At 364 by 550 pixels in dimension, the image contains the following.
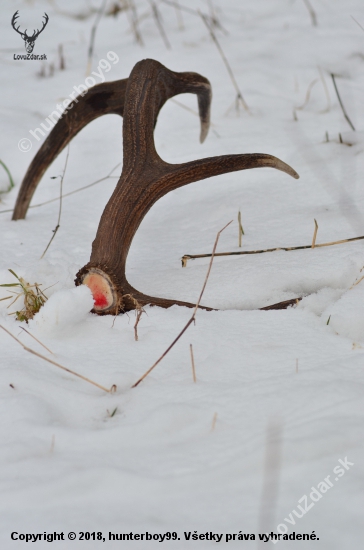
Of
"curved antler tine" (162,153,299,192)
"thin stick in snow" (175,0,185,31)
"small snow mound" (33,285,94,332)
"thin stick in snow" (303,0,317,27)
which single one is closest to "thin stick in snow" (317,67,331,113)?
"thin stick in snow" (303,0,317,27)

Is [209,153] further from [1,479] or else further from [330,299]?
[1,479]

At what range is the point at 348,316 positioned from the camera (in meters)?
1.27

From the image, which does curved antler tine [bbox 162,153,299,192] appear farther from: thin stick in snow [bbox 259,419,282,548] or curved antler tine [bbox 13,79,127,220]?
thin stick in snow [bbox 259,419,282,548]

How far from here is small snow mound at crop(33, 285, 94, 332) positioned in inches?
50.3

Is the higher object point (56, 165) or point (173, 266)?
point (56, 165)

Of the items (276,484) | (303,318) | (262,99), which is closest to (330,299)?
(303,318)

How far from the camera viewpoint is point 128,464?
88 cm

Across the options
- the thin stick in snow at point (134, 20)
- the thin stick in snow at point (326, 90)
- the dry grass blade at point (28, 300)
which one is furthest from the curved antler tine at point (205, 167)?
the thin stick in snow at point (134, 20)

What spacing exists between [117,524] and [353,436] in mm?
401

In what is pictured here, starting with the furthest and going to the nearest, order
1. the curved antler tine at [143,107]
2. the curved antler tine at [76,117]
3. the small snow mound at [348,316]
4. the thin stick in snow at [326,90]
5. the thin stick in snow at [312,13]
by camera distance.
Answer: the thin stick in snow at [312,13], the thin stick in snow at [326,90], the curved antler tine at [76,117], the curved antler tine at [143,107], the small snow mound at [348,316]

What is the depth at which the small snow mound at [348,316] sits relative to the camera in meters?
1.25

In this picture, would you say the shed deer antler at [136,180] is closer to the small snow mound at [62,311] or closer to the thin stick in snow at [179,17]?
the small snow mound at [62,311]

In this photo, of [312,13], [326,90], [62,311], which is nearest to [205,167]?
[62,311]

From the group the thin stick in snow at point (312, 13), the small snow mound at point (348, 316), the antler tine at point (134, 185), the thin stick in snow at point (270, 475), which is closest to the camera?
the thin stick in snow at point (270, 475)
